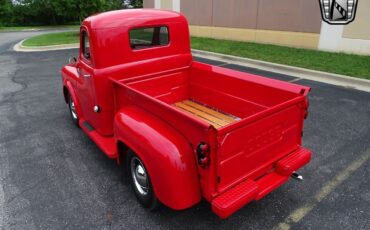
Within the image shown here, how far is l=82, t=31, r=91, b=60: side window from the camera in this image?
4.32 meters

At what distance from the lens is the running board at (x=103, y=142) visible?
153 inches

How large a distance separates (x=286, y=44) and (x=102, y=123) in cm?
1005

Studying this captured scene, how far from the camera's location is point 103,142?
164 inches

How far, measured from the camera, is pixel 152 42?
14.9 feet

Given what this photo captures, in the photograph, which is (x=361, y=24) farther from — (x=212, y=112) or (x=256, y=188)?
(x=256, y=188)

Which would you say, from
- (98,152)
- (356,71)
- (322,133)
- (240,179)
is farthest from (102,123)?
(356,71)

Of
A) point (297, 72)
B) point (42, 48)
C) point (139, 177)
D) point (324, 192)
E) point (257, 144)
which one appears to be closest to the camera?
point (257, 144)

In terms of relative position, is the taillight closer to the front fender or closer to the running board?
the front fender

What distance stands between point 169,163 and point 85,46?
8.71 feet

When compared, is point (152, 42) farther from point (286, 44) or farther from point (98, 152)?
point (286, 44)

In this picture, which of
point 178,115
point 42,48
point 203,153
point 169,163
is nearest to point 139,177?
point 169,163

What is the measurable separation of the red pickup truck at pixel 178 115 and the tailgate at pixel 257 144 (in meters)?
0.01

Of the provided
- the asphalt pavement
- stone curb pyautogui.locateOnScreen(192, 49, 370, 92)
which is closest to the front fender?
the asphalt pavement

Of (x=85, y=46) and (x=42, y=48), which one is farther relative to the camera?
(x=42, y=48)
